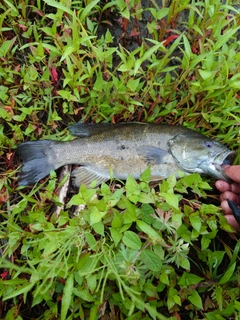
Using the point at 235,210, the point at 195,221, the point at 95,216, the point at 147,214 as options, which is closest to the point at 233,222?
the point at 235,210

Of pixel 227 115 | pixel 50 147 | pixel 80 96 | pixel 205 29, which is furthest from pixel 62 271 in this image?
pixel 205 29

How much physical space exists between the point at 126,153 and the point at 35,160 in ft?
3.17

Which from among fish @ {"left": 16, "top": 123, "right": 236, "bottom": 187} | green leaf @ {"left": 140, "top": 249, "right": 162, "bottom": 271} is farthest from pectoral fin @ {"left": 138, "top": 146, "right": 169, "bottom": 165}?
green leaf @ {"left": 140, "top": 249, "right": 162, "bottom": 271}

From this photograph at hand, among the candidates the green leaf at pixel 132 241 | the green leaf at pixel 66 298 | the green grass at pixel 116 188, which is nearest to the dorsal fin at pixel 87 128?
the green grass at pixel 116 188

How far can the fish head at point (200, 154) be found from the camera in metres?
3.25

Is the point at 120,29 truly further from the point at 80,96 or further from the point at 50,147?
the point at 50,147

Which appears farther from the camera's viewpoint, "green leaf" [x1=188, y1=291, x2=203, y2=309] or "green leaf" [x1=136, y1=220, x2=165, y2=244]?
"green leaf" [x1=188, y1=291, x2=203, y2=309]

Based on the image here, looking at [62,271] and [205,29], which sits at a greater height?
[205,29]

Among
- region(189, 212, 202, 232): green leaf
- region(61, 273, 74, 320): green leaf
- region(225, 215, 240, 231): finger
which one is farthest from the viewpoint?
Answer: region(225, 215, 240, 231): finger

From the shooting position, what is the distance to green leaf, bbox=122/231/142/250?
2469mm

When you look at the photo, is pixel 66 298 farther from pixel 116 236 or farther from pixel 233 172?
pixel 233 172

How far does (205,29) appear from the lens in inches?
140

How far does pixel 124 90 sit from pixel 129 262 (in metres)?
1.75

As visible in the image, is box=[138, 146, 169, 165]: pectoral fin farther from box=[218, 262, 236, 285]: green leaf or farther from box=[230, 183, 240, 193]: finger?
box=[218, 262, 236, 285]: green leaf
